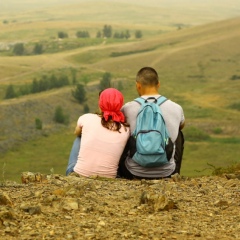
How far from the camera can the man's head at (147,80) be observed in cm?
833

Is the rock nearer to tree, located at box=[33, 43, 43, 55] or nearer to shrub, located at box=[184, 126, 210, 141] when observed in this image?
shrub, located at box=[184, 126, 210, 141]

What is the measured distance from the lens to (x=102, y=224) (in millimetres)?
5848

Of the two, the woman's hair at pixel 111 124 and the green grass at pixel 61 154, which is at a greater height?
the woman's hair at pixel 111 124

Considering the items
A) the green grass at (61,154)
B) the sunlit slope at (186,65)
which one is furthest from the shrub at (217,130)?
the green grass at (61,154)

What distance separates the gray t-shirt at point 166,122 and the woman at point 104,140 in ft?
0.31

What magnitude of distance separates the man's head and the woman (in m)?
0.25

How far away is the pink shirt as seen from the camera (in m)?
8.29

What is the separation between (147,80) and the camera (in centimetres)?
Result: 834

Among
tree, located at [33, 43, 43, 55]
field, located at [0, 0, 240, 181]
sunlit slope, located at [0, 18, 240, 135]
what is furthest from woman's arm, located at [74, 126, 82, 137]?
tree, located at [33, 43, 43, 55]

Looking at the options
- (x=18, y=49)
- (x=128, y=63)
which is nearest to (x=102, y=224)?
(x=128, y=63)

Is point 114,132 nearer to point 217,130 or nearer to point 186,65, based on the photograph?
point 217,130

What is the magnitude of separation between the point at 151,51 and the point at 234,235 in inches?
4367

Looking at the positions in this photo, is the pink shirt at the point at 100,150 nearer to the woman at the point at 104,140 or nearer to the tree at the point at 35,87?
the woman at the point at 104,140

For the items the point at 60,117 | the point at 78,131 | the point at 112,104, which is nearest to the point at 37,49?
the point at 60,117
